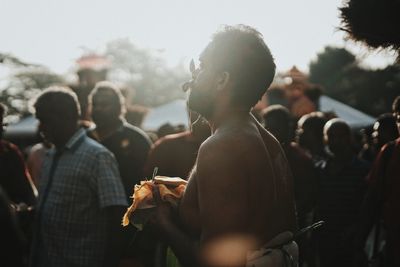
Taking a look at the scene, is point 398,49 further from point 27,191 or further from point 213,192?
point 27,191

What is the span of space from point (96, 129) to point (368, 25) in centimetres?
350

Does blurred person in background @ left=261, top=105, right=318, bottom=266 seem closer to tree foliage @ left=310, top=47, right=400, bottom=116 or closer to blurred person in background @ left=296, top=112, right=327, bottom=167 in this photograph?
blurred person in background @ left=296, top=112, right=327, bottom=167

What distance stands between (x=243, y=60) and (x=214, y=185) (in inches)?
22.4

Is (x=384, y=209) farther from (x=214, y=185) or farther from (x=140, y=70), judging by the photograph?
(x=140, y=70)

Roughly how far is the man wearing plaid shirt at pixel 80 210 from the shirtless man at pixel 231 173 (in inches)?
66.1

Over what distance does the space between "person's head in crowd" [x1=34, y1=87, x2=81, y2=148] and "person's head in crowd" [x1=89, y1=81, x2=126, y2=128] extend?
1441 mm

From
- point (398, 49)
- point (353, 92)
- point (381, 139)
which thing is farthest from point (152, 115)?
point (353, 92)

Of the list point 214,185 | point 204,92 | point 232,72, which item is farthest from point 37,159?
point 214,185

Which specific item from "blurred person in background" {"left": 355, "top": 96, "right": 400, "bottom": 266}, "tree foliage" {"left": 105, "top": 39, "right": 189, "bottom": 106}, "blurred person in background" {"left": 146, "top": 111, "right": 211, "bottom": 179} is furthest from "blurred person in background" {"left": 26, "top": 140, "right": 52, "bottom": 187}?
"tree foliage" {"left": 105, "top": 39, "right": 189, "bottom": 106}

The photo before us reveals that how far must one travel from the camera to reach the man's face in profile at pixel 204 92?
2.71 metres

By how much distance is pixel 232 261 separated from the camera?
96.9 inches

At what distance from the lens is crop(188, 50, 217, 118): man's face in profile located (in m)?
2.71

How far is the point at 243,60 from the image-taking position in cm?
267

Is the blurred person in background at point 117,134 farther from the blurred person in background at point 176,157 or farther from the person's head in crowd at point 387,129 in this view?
the person's head in crowd at point 387,129
